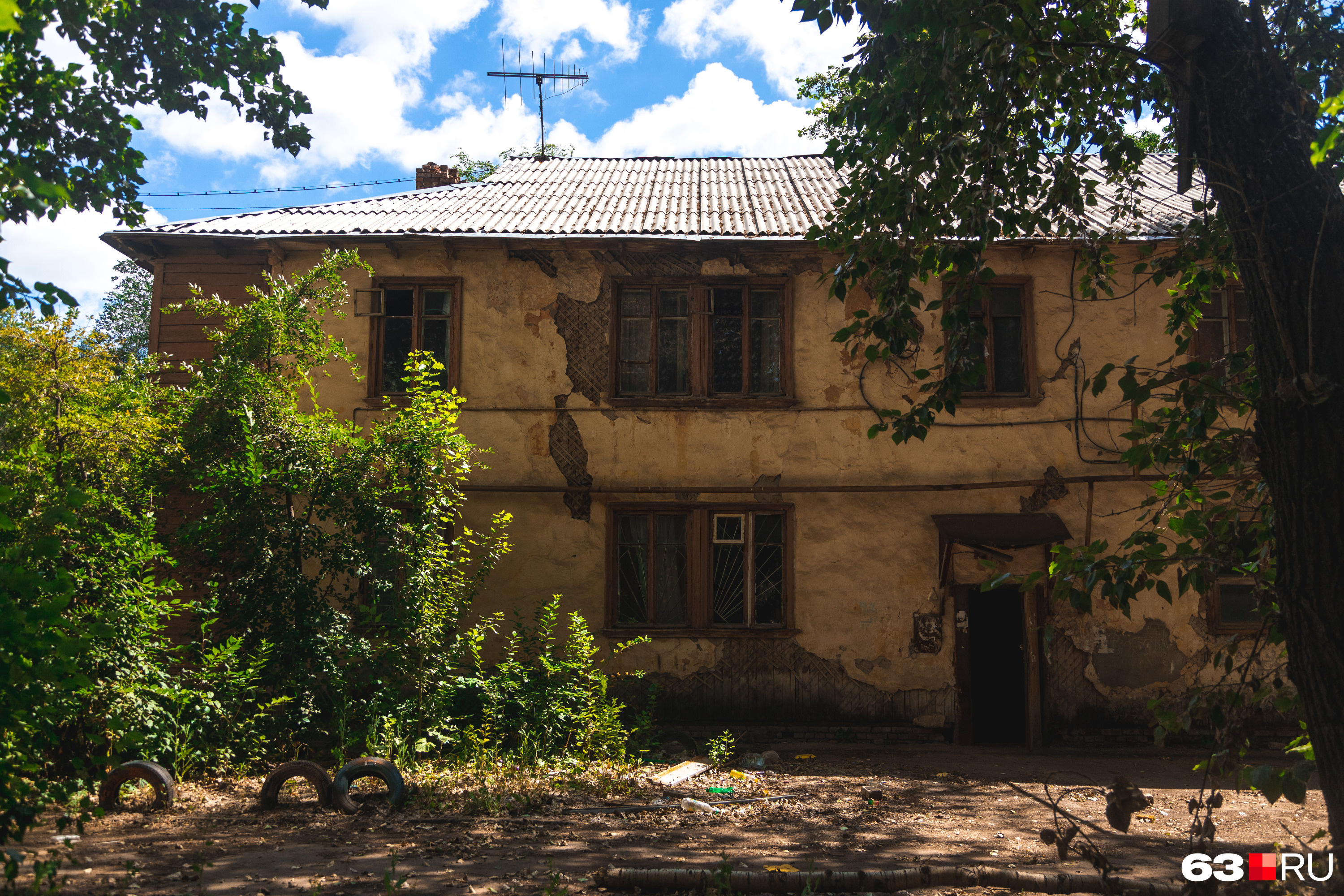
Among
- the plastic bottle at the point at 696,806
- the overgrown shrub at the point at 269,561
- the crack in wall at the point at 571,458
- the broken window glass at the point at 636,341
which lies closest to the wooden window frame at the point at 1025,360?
the broken window glass at the point at 636,341

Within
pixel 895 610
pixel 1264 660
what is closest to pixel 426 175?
pixel 895 610

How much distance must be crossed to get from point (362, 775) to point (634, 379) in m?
5.28

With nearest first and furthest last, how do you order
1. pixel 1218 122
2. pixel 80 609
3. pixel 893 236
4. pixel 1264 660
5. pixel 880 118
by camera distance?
pixel 1218 122 → pixel 880 118 → pixel 893 236 → pixel 80 609 → pixel 1264 660

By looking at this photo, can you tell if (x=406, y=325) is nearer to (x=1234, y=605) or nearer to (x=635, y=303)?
(x=635, y=303)

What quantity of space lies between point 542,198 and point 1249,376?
920 cm

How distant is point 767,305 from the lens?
10.2m

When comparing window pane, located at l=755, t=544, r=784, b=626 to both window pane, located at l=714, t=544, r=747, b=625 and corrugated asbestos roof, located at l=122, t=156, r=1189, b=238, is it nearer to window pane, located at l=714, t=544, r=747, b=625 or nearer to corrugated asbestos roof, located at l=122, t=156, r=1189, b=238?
window pane, located at l=714, t=544, r=747, b=625

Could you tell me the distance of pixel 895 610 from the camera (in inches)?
380

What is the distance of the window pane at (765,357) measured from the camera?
10.1 m

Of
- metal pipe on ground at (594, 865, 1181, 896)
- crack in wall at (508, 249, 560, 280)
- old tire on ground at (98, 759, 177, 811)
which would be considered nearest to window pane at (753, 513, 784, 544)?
crack in wall at (508, 249, 560, 280)

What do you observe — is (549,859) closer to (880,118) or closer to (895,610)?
(880,118)

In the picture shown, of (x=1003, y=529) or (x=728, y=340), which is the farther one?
(x=728, y=340)

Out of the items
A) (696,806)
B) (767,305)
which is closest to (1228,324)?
(767,305)

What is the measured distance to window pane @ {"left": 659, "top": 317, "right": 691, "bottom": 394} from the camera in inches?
400
